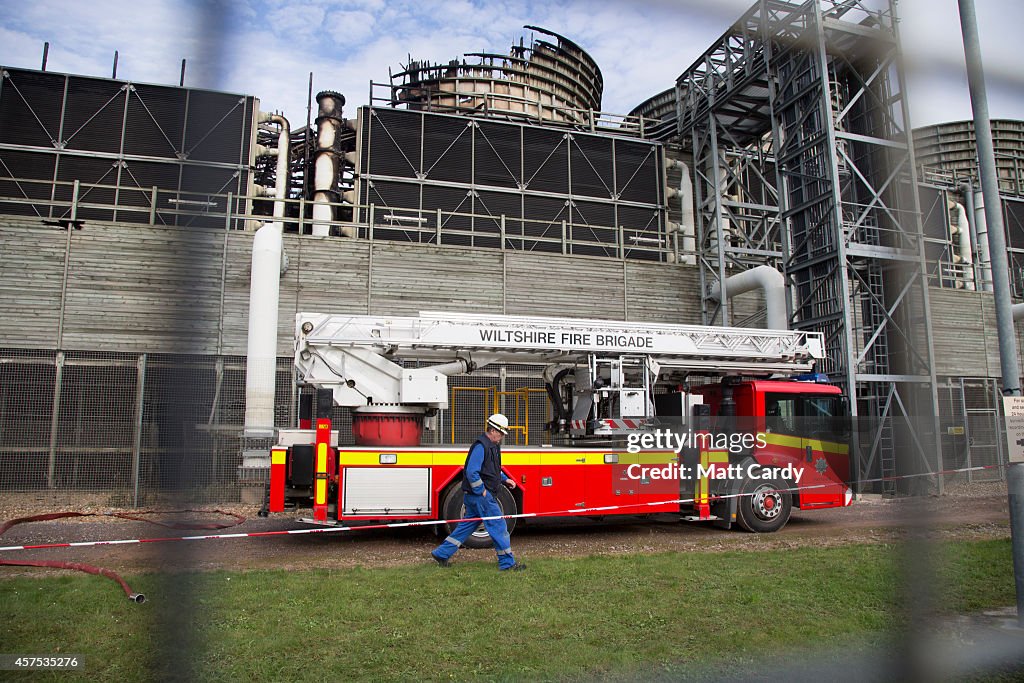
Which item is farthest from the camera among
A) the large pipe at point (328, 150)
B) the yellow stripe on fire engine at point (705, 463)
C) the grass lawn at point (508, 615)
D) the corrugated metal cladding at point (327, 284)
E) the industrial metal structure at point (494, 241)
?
the large pipe at point (328, 150)

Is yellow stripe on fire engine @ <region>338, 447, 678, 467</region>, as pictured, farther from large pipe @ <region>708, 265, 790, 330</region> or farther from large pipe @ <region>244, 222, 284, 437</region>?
large pipe @ <region>708, 265, 790, 330</region>

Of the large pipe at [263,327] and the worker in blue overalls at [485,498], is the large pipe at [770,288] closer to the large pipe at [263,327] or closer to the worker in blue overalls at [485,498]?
the worker in blue overalls at [485,498]

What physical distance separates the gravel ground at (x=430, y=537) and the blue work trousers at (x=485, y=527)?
0.63m

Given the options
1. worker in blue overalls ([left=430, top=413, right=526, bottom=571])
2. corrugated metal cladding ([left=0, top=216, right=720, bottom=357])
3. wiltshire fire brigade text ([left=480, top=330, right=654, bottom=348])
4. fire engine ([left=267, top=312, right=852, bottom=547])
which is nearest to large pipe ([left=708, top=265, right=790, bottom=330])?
corrugated metal cladding ([left=0, top=216, right=720, bottom=357])

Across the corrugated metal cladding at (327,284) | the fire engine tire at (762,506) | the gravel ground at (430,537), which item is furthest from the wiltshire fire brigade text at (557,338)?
the corrugated metal cladding at (327,284)

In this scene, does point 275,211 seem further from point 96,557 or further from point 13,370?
point 96,557

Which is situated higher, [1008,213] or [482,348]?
[1008,213]

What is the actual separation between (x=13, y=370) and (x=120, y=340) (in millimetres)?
2223

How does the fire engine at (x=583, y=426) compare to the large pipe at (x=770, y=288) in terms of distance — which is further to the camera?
the large pipe at (x=770, y=288)

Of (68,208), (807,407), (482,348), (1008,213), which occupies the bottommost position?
(807,407)

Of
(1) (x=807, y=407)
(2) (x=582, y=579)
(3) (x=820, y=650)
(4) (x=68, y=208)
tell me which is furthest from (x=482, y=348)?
(4) (x=68, y=208)

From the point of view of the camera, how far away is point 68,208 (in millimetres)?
19734

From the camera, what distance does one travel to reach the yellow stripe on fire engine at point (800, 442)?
11.7 meters

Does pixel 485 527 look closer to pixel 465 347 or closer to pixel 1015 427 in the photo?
pixel 465 347
